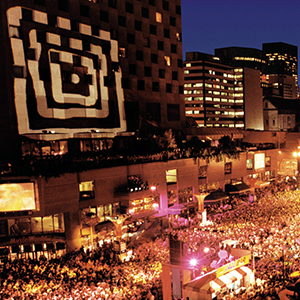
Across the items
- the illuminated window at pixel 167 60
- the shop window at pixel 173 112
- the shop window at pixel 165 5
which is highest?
the shop window at pixel 165 5

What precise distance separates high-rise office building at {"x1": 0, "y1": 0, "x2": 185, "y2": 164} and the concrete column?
22.9ft

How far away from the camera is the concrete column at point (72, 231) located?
93.8ft

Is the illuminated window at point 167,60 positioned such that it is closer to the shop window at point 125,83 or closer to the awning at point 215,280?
the shop window at point 125,83

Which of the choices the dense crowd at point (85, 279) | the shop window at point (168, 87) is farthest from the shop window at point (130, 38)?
the dense crowd at point (85, 279)

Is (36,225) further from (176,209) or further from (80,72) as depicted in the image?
(80,72)

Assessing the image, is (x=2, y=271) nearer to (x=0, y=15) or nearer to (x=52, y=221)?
(x=52, y=221)

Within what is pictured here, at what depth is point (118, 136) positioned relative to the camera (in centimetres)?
3919

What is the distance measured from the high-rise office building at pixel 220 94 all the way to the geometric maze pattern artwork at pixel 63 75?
79.2 m

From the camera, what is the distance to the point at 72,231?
2881 centimetres

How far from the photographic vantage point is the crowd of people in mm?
18469

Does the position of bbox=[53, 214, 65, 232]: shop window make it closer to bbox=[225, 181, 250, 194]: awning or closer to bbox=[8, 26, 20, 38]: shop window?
bbox=[8, 26, 20, 38]: shop window

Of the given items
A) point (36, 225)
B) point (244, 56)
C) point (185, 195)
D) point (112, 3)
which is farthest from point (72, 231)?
point (244, 56)

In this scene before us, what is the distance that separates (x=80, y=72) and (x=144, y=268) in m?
21.3

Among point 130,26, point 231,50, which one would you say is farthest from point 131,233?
point 231,50
